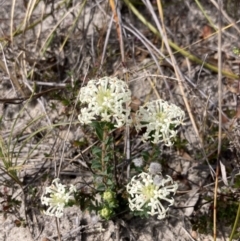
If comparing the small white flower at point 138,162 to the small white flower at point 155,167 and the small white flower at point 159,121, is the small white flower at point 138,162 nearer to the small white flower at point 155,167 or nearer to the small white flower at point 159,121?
the small white flower at point 155,167

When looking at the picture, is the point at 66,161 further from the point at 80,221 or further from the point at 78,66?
the point at 78,66

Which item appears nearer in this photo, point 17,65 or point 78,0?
point 17,65

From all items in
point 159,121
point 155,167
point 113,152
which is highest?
point 159,121

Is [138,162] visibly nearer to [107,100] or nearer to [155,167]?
[155,167]

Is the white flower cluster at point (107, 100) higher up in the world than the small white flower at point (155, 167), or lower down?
higher up

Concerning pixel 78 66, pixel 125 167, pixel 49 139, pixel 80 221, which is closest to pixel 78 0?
pixel 78 66

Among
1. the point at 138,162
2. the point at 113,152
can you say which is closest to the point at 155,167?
the point at 138,162

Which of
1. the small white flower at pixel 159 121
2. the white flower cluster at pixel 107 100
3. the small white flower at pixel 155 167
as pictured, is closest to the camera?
the white flower cluster at pixel 107 100

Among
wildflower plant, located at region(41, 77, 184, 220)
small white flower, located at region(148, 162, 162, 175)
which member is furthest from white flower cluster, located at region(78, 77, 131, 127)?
small white flower, located at region(148, 162, 162, 175)

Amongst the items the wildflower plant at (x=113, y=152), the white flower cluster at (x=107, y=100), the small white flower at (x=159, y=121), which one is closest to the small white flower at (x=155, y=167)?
the wildflower plant at (x=113, y=152)

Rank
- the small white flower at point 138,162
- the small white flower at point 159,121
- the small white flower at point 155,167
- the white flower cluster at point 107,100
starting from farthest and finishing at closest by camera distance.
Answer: the small white flower at point 138,162
the small white flower at point 155,167
the small white flower at point 159,121
the white flower cluster at point 107,100

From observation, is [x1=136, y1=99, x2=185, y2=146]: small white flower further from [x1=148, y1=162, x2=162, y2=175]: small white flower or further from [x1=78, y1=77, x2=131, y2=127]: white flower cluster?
[x1=148, y1=162, x2=162, y2=175]: small white flower
